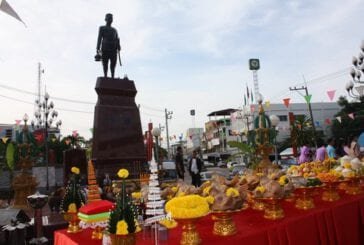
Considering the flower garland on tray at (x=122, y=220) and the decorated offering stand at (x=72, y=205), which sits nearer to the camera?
the flower garland on tray at (x=122, y=220)

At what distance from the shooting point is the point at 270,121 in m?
5.57

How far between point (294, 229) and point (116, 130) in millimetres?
7181

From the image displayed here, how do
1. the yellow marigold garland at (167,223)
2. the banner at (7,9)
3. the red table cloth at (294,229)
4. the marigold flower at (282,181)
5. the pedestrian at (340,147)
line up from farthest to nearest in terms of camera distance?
the pedestrian at (340,147) < the banner at (7,9) < the marigold flower at (282,181) < the red table cloth at (294,229) < the yellow marigold garland at (167,223)

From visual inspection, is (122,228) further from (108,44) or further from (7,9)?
(108,44)

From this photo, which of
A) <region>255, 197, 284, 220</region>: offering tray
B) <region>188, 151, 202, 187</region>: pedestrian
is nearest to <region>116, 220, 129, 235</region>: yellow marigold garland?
<region>255, 197, 284, 220</region>: offering tray

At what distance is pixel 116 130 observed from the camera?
30.4ft

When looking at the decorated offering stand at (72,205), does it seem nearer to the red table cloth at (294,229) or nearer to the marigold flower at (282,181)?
the red table cloth at (294,229)

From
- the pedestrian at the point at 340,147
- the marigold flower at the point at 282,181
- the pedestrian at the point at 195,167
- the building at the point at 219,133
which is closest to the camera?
Answer: the marigold flower at the point at 282,181

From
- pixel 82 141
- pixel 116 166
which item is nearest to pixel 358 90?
pixel 116 166

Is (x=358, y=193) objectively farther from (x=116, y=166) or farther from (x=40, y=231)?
(x=116, y=166)

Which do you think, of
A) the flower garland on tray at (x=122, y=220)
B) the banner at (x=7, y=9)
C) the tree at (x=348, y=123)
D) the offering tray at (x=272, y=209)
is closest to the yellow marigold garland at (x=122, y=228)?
the flower garland on tray at (x=122, y=220)

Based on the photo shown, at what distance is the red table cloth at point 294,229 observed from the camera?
92.8 inches

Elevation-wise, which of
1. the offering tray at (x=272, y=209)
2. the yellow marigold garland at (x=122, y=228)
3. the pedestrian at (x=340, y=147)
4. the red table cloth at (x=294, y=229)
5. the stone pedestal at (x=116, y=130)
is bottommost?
the red table cloth at (x=294, y=229)

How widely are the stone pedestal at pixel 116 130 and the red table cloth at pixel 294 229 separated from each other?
5.93 meters
